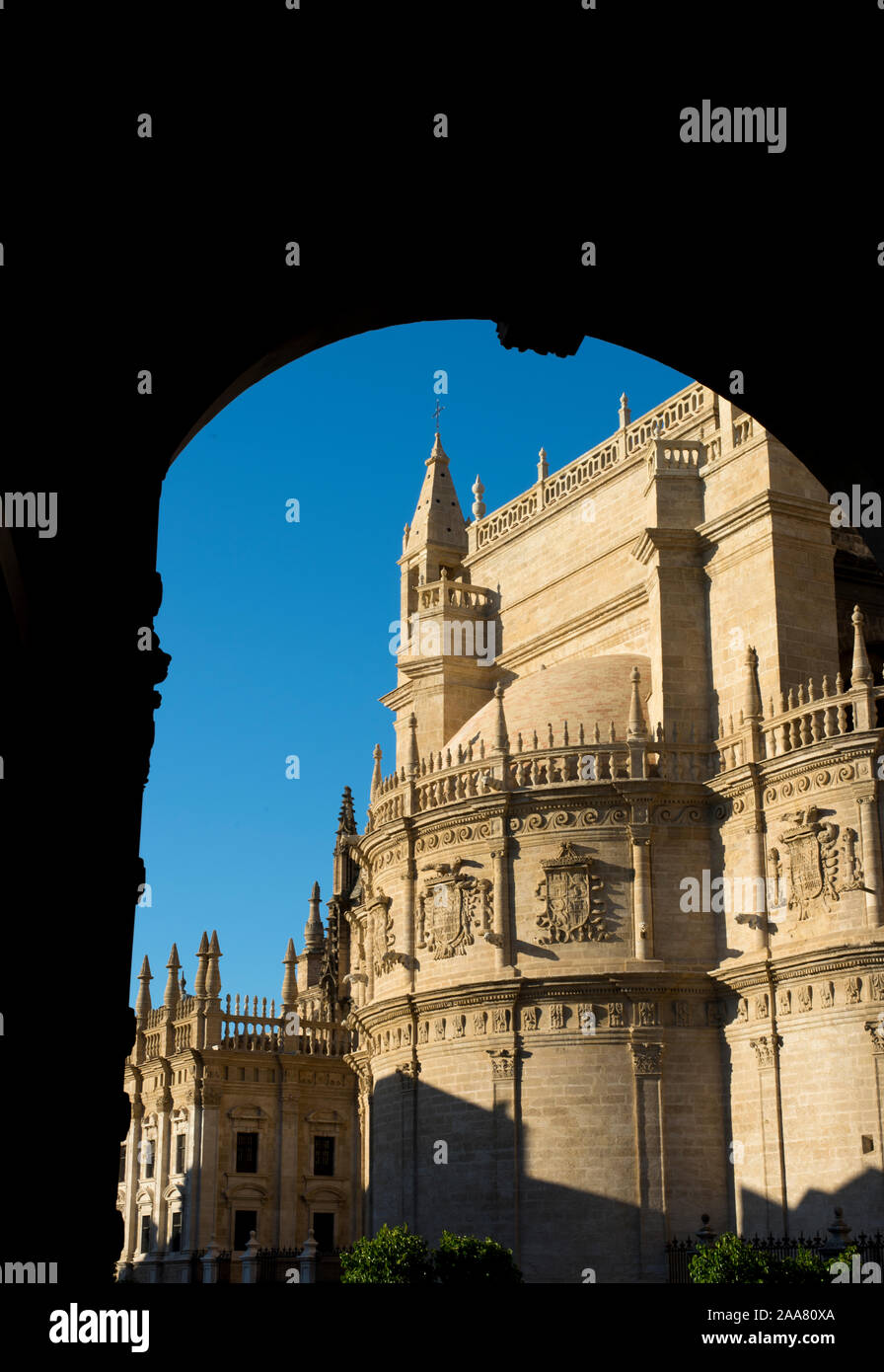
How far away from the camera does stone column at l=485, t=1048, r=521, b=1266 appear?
28984mm

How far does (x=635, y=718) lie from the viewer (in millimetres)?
Result: 31328

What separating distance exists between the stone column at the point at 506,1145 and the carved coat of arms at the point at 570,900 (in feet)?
8.51

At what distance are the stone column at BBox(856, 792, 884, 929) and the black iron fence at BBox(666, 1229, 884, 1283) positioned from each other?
17.7ft

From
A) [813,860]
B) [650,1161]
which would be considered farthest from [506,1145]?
[813,860]

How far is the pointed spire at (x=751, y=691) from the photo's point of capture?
3028cm

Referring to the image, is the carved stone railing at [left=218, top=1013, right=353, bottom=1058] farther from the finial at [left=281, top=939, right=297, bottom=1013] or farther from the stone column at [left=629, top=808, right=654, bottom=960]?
the stone column at [left=629, top=808, right=654, bottom=960]

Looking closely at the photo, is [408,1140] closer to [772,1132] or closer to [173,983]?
[772,1132]

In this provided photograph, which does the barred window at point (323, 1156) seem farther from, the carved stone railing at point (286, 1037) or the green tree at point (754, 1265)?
the green tree at point (754, 1265)

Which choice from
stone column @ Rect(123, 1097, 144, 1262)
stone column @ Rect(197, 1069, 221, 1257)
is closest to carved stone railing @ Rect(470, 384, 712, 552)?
stone column @ Rect(197, 1069, 221, 1257)

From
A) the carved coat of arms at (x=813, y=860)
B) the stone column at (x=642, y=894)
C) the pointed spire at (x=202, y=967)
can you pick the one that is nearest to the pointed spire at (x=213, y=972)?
the pointed spire at (x=202, y=967)

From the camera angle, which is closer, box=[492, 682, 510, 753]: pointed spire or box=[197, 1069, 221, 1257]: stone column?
box=[492, 682, 510, 753]: pointed spire

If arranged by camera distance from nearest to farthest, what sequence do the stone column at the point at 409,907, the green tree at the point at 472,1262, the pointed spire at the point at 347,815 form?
1. the green tree at the point at 472,1262
2. the stone column at the point at 409,907
3. the pointed spire at the point at 347,815
